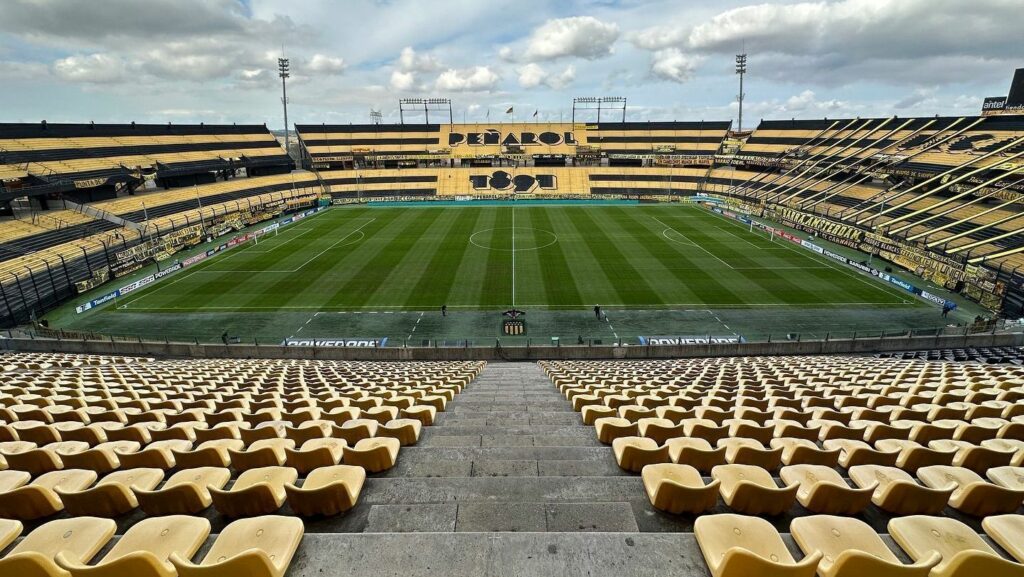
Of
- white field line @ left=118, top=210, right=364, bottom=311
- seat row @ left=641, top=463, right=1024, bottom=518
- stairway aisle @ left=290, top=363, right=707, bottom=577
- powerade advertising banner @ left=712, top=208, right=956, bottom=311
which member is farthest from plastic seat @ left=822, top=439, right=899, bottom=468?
white field line @ left=118, top=210, right=364, bottom=311

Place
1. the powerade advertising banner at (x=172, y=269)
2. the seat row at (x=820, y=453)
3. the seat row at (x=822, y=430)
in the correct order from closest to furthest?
the seat row at (x=820, y=453) < the seat row at (x=822, y=430) < the powerade advertising banner at (x=172, y=269)

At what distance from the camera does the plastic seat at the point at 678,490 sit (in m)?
4.63

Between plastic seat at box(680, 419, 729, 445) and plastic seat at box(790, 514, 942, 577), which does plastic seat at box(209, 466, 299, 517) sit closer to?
plastic seat at box(790, 514, 942, 577)

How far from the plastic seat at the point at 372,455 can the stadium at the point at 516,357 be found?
0.05m

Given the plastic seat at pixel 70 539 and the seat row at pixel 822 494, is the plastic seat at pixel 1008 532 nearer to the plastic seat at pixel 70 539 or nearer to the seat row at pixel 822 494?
the seat row at pixel 822 494

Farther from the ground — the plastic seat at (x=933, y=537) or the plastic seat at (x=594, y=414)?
the plastic seat at (x=933, y=537)

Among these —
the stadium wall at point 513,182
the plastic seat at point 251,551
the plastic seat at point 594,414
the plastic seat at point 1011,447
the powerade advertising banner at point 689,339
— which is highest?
the stadium wall at point 513,182

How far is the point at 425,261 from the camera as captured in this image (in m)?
43.1

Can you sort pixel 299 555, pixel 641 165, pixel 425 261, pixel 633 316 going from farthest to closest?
1. pixel 641 165
2. pixel 425 261
3. pixel 633 316
4. pixel 299 555

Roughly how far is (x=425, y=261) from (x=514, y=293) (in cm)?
1181

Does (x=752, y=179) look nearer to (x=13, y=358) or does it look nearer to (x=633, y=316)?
(x=633, y=316)

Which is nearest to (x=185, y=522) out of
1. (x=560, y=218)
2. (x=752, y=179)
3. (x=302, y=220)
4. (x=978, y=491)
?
(x=978, y=491)

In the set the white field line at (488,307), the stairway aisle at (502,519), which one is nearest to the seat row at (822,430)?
the stairway aisle at (502,519)

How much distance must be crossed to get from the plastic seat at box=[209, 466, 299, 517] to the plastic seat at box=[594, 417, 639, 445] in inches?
172
